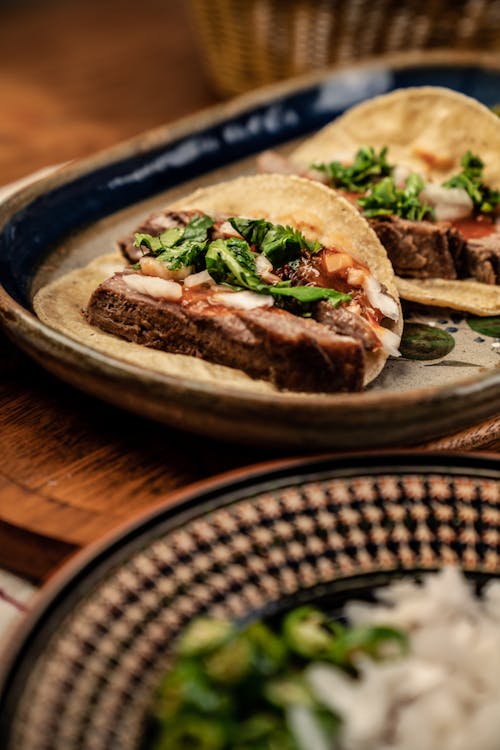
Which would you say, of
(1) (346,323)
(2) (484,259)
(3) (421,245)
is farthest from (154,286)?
(2) (484,259)

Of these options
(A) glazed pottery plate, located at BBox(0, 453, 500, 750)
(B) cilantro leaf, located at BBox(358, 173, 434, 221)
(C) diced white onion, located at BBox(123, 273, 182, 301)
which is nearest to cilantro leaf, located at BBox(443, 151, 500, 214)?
(B) cilantro leaf, located at BBox(358, 173, 434, 221)

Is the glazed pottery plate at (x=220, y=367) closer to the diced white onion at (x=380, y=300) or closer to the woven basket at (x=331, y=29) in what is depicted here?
the diced white onion at (x=380, y=300)

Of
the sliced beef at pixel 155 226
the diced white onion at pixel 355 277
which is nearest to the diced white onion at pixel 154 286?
the sliced beef at pixel 155 226

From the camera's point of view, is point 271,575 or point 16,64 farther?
point 16,64

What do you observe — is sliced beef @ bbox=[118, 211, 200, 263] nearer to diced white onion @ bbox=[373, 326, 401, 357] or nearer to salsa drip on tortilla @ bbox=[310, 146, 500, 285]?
salsa drip on tortilla @ bbox=[310, 146, 500, 285]

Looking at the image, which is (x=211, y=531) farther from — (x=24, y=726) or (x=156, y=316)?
(x=156, y=316)

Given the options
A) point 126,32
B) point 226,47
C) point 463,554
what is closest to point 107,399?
point 463,554
